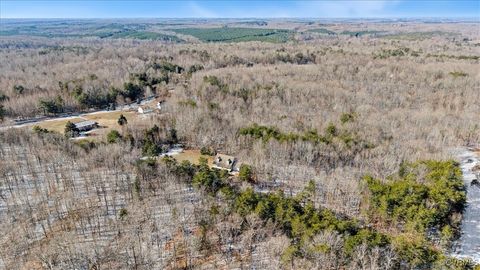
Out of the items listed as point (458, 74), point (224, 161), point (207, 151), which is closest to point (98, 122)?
point (207, 151)

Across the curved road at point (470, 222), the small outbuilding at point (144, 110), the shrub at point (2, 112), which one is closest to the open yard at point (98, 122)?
the small outbuilding at point (144, 110)

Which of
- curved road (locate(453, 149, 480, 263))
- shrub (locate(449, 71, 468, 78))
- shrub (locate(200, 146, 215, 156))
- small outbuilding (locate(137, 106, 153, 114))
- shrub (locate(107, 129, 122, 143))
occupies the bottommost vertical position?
curved road (locate(453, 149, 480, 263))

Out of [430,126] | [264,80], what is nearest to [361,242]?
[430,126]

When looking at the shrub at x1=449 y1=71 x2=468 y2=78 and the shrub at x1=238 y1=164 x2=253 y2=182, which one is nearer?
the shrub at x1=238 y1=164 x2=253 y2=182

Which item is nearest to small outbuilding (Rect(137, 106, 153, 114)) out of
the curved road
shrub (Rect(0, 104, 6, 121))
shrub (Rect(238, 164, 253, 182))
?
shrub (Rect(0, 104, 6, 121))

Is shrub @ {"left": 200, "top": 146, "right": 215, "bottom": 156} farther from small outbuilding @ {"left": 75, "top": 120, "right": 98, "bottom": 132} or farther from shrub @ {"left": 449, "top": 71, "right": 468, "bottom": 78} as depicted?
shrub @ {"left": 449, "top": 71, "right": 468, "bottom": 78}

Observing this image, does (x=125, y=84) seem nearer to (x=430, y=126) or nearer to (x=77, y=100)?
(x=77, y=100)
